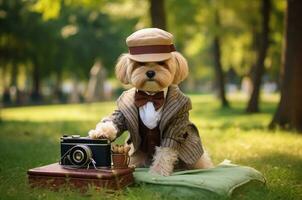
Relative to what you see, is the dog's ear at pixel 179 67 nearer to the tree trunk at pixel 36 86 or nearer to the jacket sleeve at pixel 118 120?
the jacket sleeve at pixel 118 120

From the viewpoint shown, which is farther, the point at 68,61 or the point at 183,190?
the point at 68,61

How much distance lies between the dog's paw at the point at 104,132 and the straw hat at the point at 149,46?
2.46 feet

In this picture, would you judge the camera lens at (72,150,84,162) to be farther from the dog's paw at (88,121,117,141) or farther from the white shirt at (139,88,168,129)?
the white shirt at (139,88,168,129)

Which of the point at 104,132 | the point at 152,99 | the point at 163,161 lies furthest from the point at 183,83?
the point at 104,132

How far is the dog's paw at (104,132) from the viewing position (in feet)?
19.0

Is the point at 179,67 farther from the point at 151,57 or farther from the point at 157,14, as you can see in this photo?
the point at 157,14

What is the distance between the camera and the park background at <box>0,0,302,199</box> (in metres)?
8.00

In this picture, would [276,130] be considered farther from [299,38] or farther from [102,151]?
[102,151]

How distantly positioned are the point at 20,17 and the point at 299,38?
85.4ft

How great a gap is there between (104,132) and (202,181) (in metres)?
1.13

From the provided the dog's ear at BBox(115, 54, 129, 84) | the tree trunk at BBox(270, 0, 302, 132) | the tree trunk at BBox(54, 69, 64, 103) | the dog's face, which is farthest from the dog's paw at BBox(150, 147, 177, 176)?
the tree trunk at BBox(54, 69, 64, 103)

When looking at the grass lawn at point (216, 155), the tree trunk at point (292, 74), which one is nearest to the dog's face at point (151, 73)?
the grass lawn at point (216, 155)

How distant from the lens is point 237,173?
5945 millimetres

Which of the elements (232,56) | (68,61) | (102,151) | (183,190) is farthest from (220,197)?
(68,61)
